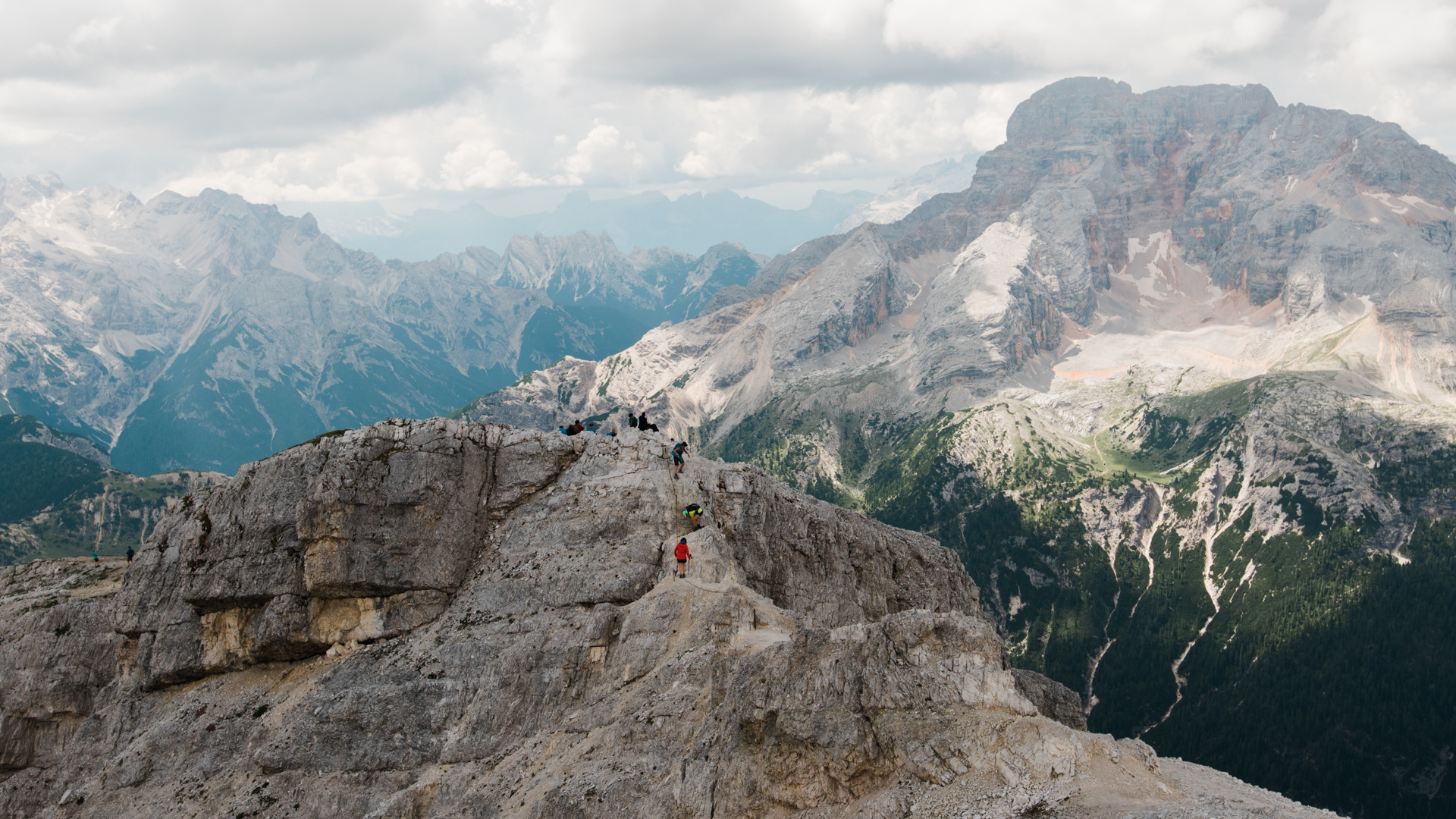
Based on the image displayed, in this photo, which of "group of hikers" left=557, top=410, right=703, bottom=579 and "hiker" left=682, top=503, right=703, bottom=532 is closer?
"group of hikers" left=557, top=410, right=703, bottom=579

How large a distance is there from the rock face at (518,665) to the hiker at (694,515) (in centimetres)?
67

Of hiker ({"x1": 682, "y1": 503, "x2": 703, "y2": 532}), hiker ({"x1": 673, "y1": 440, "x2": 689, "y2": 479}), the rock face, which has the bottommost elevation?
the rock face

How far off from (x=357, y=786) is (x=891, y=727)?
119 ft

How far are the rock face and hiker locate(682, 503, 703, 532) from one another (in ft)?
2.21

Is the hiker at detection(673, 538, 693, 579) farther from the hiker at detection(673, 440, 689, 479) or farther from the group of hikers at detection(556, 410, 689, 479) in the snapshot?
the hiker at detection(673, 440, 689, 479)

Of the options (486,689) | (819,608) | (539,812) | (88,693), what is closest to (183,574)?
(88,693)

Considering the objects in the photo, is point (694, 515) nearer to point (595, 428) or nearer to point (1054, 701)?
point (595, 428)

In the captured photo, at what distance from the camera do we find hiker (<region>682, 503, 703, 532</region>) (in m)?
65.9

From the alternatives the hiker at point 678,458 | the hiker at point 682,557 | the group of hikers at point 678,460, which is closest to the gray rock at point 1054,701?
the group of hikers at point 678,460

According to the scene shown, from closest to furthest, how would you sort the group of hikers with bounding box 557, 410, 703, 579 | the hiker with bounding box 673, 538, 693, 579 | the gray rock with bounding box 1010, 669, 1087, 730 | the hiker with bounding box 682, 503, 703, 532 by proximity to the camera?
the hiker with bounding box 673, 538, 693, 579
the group of hikers with bounding box 557, 410, 703, 579
the hiker with bounding box 682, 503, 703, 532
the gray rock with bounding box 1010, 669, 1087, 730

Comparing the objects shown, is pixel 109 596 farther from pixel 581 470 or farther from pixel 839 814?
pixel 839 814

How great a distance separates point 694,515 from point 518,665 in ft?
60.0

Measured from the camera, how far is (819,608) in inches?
2965

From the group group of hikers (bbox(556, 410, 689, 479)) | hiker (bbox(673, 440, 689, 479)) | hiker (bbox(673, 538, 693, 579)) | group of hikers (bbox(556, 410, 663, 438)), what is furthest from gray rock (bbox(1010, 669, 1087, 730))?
group of hikers (bbox(556, 410, 663, 438))
